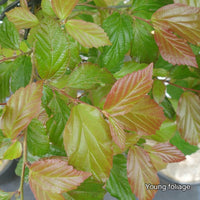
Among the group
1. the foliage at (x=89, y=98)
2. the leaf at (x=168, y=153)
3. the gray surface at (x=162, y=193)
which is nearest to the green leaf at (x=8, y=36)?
the foliage at (x=89, y=98)

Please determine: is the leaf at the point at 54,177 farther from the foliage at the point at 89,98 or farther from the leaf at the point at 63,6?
the leaf at the point at 63,6

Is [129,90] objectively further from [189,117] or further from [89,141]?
[189,117]

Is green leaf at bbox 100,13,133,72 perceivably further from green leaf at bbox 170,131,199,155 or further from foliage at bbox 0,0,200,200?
green leaf at bbox 170,131,199,155

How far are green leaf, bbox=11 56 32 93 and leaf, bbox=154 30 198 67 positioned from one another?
156mm

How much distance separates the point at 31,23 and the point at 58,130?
0.12 metres

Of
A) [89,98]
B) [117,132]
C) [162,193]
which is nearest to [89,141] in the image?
[117,132]

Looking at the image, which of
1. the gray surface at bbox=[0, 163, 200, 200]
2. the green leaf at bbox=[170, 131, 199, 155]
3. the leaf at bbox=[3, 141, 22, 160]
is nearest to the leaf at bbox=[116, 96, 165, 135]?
the leaf at bbox=[3, 141, 22, 160]

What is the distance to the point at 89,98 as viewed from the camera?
0.30 m

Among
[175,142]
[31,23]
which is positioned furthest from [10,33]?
[175,142]

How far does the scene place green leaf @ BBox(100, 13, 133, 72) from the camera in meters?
0.27

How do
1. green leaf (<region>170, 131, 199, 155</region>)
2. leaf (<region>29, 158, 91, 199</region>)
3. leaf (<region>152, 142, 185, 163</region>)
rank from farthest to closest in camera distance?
green leaf (<region>170, 131, 199, 155</region>), leaf (<region>152, 142, 185, 163</region>), leaf (<region>29, 158, 91, 199</region>)

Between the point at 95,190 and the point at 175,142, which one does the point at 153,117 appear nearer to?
the point at 95,190

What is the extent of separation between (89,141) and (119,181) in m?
0.15

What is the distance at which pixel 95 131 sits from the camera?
0.60ft
